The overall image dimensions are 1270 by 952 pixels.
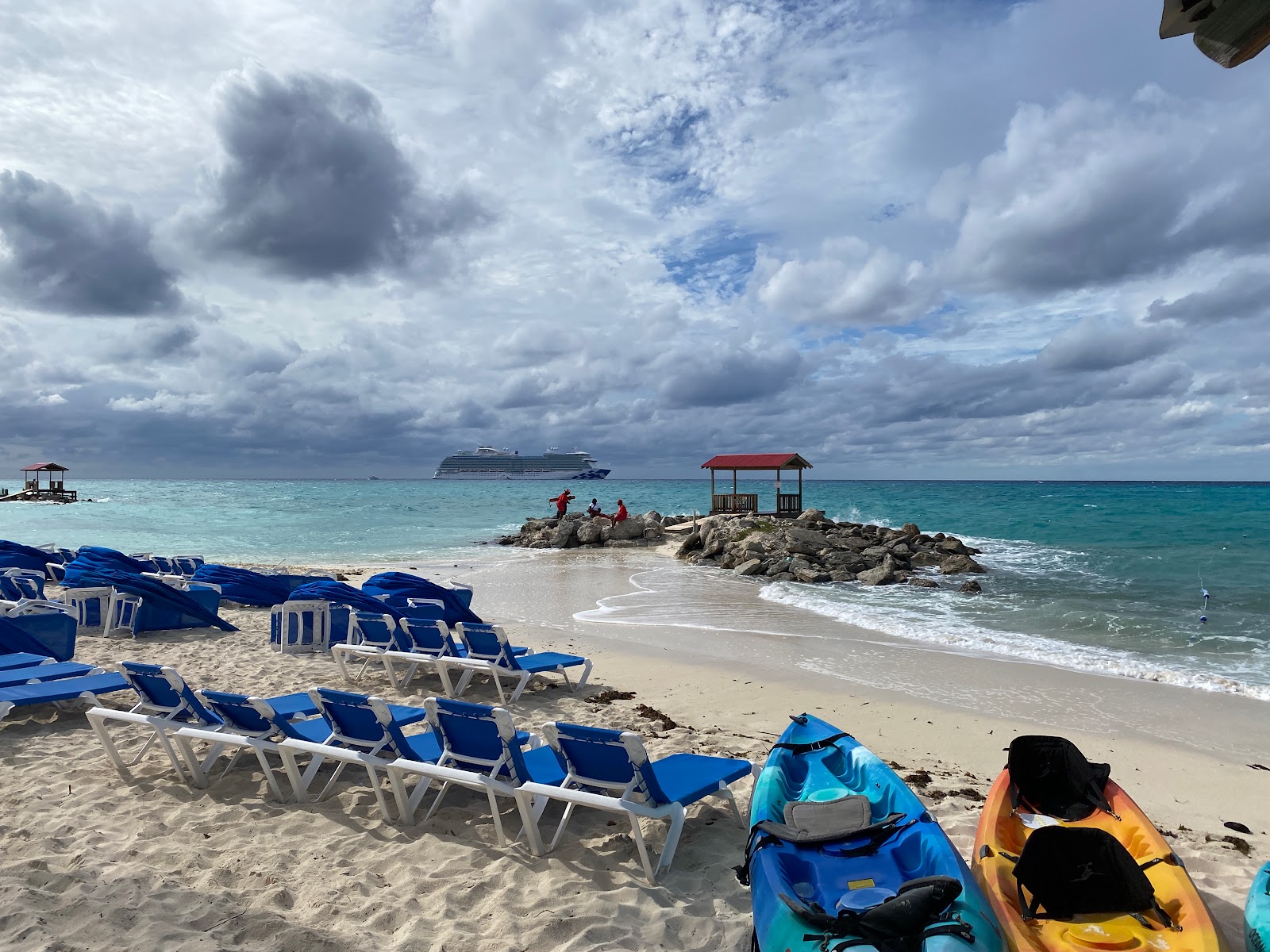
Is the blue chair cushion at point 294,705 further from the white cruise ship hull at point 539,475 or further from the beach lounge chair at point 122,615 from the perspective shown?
the white cruise ship hull at point 539,475

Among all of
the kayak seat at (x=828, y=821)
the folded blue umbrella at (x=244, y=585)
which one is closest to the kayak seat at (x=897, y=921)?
the kayak seat at (x=828, y=821)

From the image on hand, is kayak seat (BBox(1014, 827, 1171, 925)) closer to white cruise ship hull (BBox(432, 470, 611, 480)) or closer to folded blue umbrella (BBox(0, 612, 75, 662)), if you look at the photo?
folded blue umbrella (BBox(0, 612, 75, 662))

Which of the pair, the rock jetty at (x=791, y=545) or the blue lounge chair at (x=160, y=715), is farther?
the rock jetty at (x=791, y=545)

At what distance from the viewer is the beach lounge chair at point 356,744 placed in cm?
450

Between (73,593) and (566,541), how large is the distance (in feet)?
63.4

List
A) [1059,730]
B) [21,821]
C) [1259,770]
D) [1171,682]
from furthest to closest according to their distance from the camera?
[1171,682] → [1059,730] → [1259,770] → [21,821]

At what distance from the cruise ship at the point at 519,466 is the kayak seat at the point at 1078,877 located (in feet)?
437

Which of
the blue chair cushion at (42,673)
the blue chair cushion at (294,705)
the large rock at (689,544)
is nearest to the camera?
the blue chair cushion at (294,705)

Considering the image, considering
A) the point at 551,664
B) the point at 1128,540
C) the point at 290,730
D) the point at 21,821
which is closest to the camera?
the point at 21,821

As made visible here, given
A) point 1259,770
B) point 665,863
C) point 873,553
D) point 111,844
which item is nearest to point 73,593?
point 111,844

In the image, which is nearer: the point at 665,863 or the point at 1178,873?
the point at 1178,873

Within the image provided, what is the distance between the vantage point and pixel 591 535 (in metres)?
29.0

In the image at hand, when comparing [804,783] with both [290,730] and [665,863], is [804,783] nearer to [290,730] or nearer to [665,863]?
[665,863]

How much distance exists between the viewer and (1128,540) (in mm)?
32438
